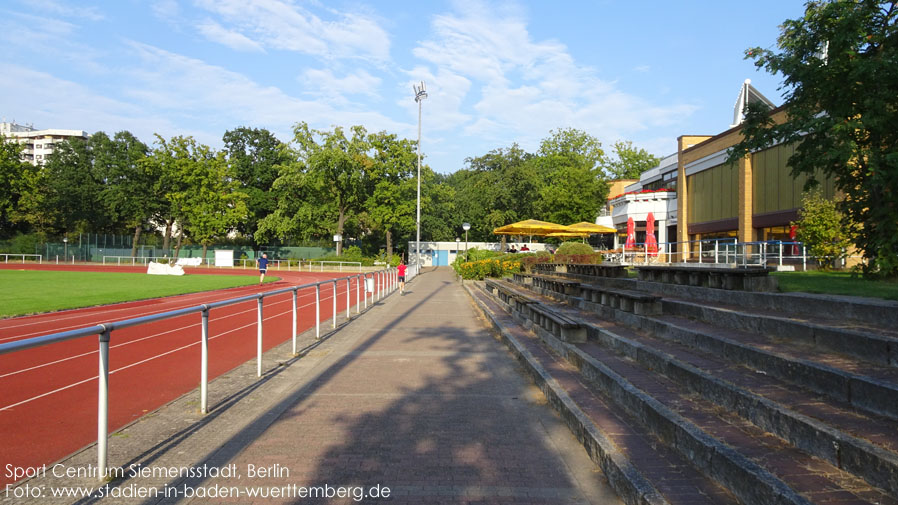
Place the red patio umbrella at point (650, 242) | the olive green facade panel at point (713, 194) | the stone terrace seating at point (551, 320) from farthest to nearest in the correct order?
1. the olive green facade panel at point (713, 194)
2. the red patio umbrella at point (650, 242)
3. the stone terrace seating at point (551, 320)

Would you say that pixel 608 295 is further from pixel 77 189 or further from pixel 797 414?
pixel 77 189

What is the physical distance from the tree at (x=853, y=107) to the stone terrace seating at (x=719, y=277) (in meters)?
2.16

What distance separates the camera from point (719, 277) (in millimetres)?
9586

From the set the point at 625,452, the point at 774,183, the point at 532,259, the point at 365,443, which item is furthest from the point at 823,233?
the point at 365,443

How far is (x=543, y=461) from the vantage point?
15.1ft

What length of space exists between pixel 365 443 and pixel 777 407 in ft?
10.7

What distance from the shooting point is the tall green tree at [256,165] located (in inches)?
2566

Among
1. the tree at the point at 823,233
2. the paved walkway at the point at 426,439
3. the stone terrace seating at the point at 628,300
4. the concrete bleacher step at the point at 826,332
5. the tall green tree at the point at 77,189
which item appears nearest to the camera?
the paved walkway at the point at 426,439

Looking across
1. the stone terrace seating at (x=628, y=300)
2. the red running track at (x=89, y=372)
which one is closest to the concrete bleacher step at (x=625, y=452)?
the stone terrace seating at (x=628, y=300)

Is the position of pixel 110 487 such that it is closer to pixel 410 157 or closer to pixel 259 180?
pixel 410 157

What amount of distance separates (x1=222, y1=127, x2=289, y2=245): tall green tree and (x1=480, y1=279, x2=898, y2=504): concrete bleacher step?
205 feet

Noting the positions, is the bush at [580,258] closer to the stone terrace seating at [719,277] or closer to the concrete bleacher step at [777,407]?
the stone terrace seating at [719,277]

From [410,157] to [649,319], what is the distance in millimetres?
49984

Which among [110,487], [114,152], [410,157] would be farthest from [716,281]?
[114,152]
